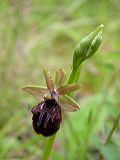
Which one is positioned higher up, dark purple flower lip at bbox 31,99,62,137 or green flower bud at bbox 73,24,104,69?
green flower bud at bbox 73,24,104,69

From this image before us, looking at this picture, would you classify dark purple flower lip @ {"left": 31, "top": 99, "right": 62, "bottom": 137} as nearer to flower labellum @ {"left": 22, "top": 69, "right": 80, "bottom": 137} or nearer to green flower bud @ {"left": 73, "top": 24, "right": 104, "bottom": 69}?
flower labellum @ {"left": 22, "top": 69, "right": 80, "bottom": 137}

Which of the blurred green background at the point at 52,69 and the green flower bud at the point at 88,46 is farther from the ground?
the blurred green background at the point at 52,69

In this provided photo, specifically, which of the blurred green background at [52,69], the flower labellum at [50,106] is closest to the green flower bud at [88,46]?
the flower labellum at [50,106]

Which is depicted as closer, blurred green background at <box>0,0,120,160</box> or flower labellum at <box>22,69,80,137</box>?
flower labellum at <box>22,69,80,137</box>

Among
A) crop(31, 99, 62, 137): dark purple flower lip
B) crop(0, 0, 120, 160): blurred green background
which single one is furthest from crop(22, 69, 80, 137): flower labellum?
crop(0, 0, 120, 160): blurred green background

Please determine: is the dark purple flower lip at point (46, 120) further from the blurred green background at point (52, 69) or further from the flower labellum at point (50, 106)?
the blurred green background at point (52, 69)

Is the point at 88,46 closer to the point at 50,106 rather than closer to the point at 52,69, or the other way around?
the point at 50,106
